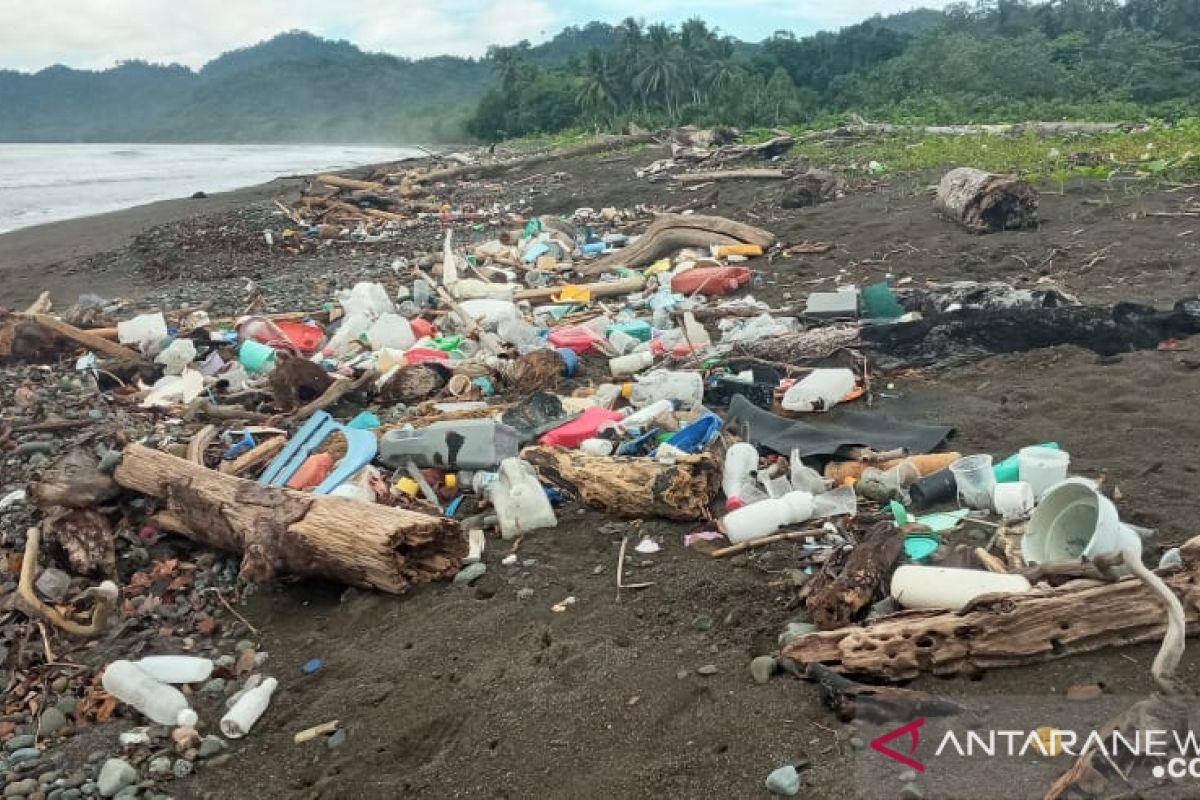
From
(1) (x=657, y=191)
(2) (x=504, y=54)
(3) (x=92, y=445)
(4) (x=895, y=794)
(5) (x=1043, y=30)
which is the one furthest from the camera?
(2) (x=504, y=54)

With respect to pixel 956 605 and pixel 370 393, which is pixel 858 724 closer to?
pixel 956 605

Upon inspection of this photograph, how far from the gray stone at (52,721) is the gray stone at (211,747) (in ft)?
1.80

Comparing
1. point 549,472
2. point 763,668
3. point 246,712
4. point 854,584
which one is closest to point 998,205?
point 549,472

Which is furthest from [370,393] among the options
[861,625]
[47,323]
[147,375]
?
[861,625]

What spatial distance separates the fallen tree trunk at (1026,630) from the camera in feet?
7.29

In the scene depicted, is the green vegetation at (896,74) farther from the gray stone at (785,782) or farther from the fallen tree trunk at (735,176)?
the gray stone at (785,782)

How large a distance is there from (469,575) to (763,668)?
126 cm

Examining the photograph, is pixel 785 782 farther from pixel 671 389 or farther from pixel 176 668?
pixel 671 389

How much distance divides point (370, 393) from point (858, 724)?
3.99 meters

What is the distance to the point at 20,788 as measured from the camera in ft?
8.38

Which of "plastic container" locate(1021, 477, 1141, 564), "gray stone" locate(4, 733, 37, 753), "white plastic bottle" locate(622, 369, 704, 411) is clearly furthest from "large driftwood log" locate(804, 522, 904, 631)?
"gray stone" locate(4, 733, 37, 753)

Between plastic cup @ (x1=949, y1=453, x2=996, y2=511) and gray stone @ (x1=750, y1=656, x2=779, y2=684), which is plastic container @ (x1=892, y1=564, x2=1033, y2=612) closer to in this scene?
gray stone @ (x1=750, y1=656, x2=779, y2=684)

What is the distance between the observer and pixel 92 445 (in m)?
4.42

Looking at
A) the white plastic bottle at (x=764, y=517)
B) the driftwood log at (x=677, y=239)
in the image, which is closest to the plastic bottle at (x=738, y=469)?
the white plastic bottle at (x=764, y=517)
